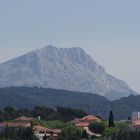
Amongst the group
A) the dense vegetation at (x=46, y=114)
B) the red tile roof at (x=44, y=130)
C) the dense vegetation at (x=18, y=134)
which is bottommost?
the dense vegetation at (x=18, y=134)

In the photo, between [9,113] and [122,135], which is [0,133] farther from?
[9,113]

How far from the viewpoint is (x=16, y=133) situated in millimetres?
87062

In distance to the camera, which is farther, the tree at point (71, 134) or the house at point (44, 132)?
the house at point (44, 132)

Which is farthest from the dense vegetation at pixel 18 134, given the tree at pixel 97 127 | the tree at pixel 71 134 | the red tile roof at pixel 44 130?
the tree at pixel 97 127

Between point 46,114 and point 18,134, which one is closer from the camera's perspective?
point 18,134

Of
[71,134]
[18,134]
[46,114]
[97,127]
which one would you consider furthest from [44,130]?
[46,114]

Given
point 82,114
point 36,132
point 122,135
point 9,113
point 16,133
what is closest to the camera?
point 122,135

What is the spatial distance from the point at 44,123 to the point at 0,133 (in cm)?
2417

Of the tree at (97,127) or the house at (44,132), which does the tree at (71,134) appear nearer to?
the house at (44,132)

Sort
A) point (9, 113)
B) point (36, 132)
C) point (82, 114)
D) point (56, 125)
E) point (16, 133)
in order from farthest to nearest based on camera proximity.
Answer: point (82, 114) < point (9, 113) < point (56, 125) < point (36, 132) < point (16, 133)

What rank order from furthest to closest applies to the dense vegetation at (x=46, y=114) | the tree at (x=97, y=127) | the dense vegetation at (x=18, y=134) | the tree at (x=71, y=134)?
the dense vegetation at (x=46, y=114) < the tree at (x=97, y=127) < the tree at (x=71, y=134) < the dense vegetation at (x=18, y=134)

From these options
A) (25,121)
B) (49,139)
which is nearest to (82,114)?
(25,121)

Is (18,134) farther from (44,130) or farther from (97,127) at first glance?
(97,127)

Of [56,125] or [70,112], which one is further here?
[70,112]
